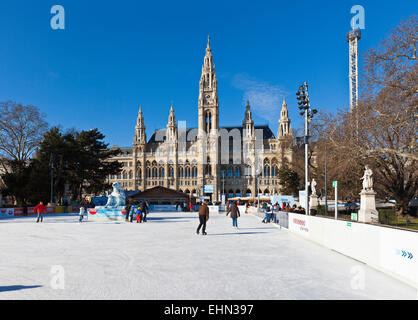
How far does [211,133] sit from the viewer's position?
93625 mm

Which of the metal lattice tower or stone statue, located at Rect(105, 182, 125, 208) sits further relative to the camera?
the metal lattice tower

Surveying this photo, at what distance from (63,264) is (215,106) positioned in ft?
293

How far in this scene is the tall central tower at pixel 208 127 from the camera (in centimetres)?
9088

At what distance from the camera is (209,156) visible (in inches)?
3661

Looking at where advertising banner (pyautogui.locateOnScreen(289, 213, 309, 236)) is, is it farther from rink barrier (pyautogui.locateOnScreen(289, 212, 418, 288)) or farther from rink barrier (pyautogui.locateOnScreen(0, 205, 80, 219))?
rink barrier (pyautogui.locateOnScreen(0, 205, 80, 219))

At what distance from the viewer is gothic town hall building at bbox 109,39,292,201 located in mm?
91375

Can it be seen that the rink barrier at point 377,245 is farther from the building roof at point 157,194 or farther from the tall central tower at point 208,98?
the tall central tower at point 208,98

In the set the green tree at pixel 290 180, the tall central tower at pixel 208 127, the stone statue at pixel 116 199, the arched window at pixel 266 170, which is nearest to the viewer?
the stone statue at pixel 116 199

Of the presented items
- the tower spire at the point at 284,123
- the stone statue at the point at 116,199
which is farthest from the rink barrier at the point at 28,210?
the tower spire at the point at 284,123

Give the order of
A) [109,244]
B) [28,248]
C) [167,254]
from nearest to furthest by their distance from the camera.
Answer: [167,254]
[28,248]
[109,244]

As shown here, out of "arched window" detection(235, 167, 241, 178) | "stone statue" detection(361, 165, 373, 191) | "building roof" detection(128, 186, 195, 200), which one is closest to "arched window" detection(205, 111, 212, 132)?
"arched window" detection(235, 167, 241, 178)
